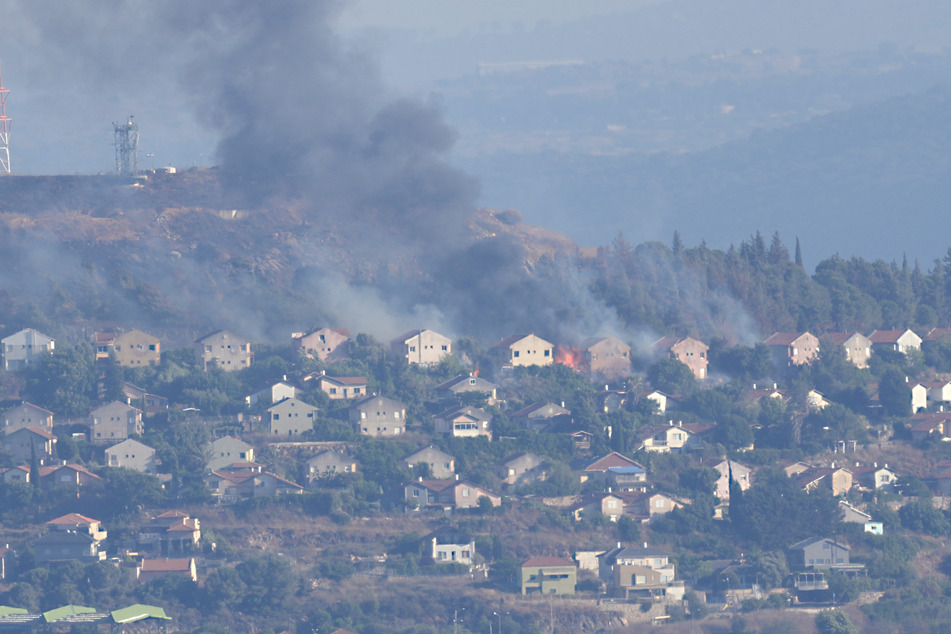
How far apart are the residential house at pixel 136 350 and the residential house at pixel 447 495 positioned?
58.2 ft

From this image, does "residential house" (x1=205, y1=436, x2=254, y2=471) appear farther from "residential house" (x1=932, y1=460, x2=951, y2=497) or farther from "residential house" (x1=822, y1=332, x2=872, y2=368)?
"residential house" (x1=822, y1=332, x2=872, y2=368)

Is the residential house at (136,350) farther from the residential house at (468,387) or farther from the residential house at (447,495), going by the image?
the residential house at (447,495)

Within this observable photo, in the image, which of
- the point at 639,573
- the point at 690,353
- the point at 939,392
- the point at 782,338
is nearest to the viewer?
the point at 639,573

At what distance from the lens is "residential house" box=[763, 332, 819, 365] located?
306ft

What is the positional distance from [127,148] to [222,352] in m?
23.4

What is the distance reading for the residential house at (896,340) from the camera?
95625 millimetres

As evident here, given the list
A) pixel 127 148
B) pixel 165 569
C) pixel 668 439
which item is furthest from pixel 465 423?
pixel 127 148

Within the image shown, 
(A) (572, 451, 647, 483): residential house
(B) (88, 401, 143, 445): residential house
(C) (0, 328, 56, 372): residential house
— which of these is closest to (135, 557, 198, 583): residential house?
(B) (88, 401, 143, 445): residential house

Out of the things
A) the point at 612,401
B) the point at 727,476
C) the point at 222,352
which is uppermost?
the point at 222,352

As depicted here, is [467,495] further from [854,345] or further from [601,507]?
[854,345]

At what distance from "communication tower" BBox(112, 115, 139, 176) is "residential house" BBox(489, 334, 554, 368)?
2563cm

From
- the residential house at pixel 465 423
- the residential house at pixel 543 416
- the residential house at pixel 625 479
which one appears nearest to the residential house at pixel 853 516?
the residential house at pixel 625 479

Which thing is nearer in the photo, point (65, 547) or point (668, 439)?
A: point (65, 547)

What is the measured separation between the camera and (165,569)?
68.6m
